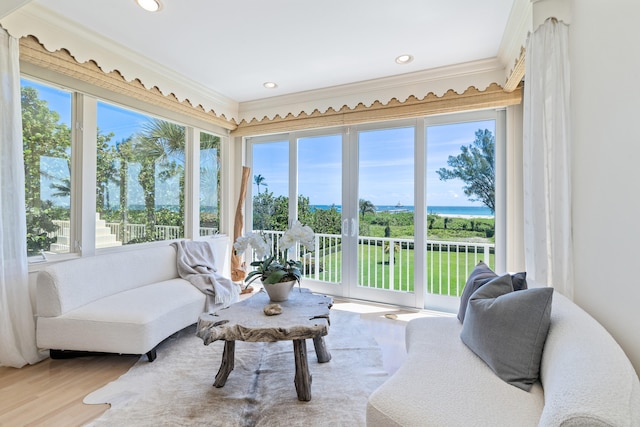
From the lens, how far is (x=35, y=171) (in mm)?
2438

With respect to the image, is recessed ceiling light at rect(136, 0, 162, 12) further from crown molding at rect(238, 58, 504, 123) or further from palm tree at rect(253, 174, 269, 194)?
palm tree at rect(253, 174, 269, 194)

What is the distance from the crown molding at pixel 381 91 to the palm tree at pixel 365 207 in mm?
1175

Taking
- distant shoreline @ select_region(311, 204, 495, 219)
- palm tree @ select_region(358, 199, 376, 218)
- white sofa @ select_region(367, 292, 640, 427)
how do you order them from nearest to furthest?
1. white sofa @ select_region(367, 292, 640, 427)
2. distant shoreline @ select_region(311, 204, 495, 219)
3. palm tree @ select_region(358, 199, 376, 218)

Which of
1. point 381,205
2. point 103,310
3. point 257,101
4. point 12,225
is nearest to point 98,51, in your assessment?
point 12,225

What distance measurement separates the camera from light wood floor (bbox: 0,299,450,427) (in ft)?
5.43

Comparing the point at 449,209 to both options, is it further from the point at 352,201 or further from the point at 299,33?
the point at 299,33

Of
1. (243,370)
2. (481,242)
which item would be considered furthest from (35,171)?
(481,242)

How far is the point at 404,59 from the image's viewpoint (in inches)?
116

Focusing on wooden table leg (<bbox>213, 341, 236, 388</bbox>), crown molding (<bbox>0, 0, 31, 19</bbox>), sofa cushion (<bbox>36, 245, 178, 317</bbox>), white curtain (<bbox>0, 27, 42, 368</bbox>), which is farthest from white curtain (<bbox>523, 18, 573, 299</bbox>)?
white curtain (<bbox>0, 27, 42, 368</bbox>)

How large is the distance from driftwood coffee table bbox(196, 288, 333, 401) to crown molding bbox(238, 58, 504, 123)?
2514 mm

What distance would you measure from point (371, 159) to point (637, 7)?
265 cm

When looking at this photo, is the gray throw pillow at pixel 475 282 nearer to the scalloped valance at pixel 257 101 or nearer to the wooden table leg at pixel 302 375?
the wooden table leg at pixel 302 375

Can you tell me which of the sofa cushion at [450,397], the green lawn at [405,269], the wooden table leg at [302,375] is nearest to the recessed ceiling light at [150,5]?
the wooden table leg at [302,375]

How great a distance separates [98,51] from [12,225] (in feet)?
5.28
